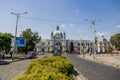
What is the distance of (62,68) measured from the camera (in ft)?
34.0

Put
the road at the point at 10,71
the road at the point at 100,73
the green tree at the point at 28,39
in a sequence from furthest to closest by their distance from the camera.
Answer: the green tree at the point at 28,39
the road at the point at 100,73
the road at the point at 10,71

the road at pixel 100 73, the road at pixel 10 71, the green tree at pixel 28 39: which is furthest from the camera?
the green tree at pixel 28 39

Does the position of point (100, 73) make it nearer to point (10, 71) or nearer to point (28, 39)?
point (10, 71)

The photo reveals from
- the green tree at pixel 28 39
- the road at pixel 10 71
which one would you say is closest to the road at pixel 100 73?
the road at pixel 10 71

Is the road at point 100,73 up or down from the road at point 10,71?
down

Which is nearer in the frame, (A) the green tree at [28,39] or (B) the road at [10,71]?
(B) the road at [10,71]

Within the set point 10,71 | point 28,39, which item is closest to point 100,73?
point 10,71

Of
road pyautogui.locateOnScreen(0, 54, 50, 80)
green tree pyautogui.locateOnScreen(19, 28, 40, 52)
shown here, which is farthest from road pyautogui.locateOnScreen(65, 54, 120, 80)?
green tree pyautogui.locateOnScreen(19, 28, 40, 52)

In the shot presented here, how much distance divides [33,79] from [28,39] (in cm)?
6609

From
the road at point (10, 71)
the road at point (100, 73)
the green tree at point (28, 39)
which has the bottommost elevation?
the road at point (100, 73)

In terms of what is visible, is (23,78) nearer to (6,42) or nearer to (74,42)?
(6,42)

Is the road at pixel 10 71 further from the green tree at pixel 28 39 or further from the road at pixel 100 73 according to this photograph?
the green tree at pixel 28 39

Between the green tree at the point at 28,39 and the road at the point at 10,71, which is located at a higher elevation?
the green tree at the point at 28,39

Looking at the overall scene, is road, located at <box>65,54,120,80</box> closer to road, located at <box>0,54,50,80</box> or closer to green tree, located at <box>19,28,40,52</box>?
road, located at <box>0,54,50,80</box>
